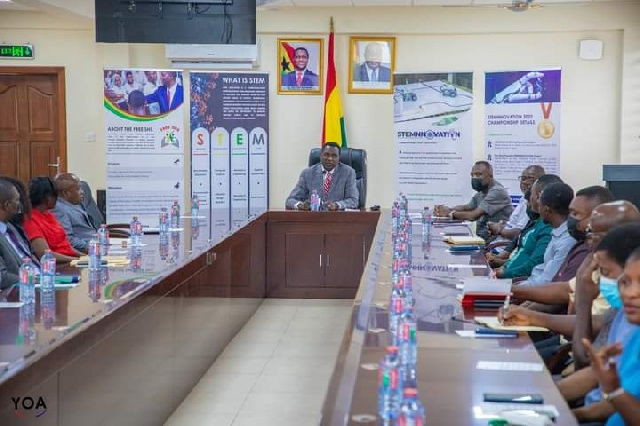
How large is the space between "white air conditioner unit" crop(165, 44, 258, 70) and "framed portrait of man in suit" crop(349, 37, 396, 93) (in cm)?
105

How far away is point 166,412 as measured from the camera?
4109 mm

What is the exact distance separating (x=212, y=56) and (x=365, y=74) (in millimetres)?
1634

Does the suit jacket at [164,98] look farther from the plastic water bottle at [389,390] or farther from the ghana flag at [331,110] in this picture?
the plastic water bottle at [389,390]

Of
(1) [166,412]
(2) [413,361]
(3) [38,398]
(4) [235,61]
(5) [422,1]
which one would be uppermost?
(5) [422,1]

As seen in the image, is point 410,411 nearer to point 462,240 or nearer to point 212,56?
point 462,240

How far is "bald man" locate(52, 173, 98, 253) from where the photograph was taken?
595cm

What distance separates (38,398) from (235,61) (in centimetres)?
715

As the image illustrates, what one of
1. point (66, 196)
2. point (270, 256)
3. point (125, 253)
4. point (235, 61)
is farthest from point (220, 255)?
point (235, 61)

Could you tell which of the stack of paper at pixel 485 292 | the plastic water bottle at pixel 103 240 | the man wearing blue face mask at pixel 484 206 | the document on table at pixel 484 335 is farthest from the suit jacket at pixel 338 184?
the document on table at pixel 484 335

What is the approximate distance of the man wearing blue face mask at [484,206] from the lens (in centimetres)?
739

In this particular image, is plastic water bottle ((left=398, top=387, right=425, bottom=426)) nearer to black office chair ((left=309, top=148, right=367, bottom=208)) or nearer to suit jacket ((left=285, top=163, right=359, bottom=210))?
suit jacket ((left=285, top=163, right=359, bottom=210))

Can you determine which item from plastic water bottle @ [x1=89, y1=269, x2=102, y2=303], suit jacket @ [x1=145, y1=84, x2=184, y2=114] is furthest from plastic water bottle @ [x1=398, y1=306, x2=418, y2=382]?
suit jacket @ [x1=145, y1=84, x2=184, y2=114]

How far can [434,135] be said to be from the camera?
912 cm

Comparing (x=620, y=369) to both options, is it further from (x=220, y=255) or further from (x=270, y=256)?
(x=270, y=256)
